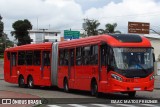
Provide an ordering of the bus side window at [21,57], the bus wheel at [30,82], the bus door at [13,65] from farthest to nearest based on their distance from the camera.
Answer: the bus door at [13,65]
the bus side window at [21,57]
the bus wheel at [30,82]

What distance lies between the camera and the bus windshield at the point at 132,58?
20.8 m

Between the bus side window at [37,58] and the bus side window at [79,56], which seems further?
the bus side window at [37,58]

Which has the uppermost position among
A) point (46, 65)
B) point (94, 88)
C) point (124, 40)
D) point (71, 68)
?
point (124, 40)

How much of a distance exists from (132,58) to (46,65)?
1013cm

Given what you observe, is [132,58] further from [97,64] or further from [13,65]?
[13,65]

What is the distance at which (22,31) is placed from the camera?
108438mm

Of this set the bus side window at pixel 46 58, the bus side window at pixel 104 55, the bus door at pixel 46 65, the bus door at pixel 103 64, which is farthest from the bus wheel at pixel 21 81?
the bus side window at pixel 104 55

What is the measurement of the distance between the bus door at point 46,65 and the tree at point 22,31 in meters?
77.4

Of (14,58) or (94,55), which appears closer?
(94,55)

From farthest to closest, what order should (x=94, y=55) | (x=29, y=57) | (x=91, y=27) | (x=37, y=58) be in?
(x=91, y=27)
(x=29, y=57)
(x=37, y=58)
(x=94, y=55)

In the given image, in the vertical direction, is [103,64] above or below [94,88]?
above

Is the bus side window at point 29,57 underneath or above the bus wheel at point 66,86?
above

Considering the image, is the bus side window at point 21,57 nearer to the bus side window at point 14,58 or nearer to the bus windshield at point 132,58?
the bus side window at point 14,58

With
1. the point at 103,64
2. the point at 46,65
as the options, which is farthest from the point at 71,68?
the point at 103,64
